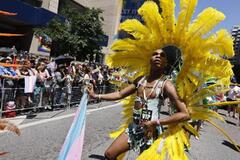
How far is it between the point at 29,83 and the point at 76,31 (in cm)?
1439

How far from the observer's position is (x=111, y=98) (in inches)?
189

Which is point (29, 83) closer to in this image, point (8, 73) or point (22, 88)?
point (22, 88)

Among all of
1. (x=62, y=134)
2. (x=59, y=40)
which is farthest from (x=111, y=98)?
(x=59, y=40)

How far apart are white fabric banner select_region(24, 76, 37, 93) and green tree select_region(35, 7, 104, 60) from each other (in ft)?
43.2

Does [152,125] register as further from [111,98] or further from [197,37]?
[197,37]

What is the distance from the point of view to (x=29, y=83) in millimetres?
10664

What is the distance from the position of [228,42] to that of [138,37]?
43.7 inches

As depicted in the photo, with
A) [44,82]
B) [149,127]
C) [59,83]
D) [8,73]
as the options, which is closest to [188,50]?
[149,127]

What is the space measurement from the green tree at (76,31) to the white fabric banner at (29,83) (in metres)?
13.2

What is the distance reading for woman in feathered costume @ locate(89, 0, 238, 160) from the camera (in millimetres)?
4336

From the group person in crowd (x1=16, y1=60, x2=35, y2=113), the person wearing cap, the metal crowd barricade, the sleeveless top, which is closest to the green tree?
the metal crowd barricade

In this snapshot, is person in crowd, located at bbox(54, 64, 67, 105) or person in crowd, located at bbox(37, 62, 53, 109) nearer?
person in crowd, located at bbox(37, 62, 53, 109)

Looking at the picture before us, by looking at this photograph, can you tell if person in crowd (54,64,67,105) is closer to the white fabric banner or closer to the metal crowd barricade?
the metal crowd barricade

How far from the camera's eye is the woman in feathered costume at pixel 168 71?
4.34 meters
